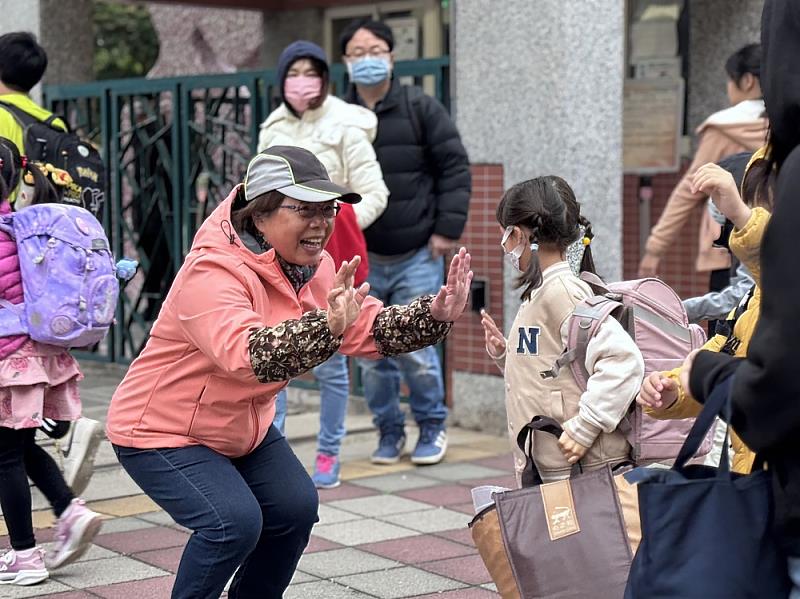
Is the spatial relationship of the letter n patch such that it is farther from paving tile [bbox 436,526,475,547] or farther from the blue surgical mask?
the blue surgical mask

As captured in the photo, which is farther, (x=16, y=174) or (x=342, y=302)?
(x=16, y=174)

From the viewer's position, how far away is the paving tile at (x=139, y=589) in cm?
502

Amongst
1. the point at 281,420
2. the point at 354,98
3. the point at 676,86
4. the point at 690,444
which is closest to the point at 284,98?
the point at 354,98

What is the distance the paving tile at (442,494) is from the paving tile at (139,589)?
1692 mm

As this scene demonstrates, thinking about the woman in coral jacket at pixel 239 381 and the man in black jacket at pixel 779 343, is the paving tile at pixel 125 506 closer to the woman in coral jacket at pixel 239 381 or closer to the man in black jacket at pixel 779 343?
the woman in coral jacket at pixel 239 381

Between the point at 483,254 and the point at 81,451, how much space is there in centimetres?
302

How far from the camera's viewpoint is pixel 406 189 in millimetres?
7191

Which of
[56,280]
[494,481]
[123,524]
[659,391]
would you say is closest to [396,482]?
[494,481]

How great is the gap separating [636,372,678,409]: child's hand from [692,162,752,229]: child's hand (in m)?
0.42

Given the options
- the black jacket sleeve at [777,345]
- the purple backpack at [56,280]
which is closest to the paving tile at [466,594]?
the purple backpack at [56,280]

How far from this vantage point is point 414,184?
7.21 meters

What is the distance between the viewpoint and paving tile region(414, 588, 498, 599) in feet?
16.5

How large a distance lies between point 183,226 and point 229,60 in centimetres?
541

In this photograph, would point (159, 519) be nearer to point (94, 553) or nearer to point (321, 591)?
point (94, 553)
